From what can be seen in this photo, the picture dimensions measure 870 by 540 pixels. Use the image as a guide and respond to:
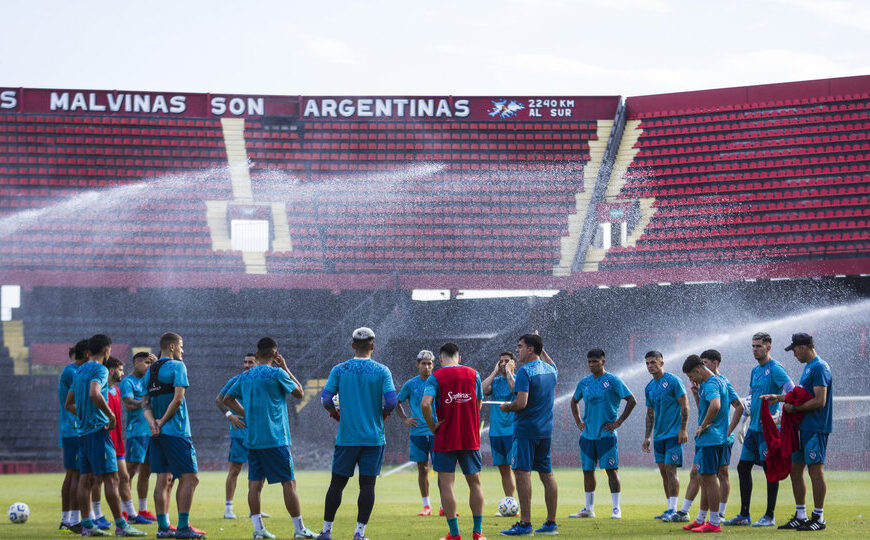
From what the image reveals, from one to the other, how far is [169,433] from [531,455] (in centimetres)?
391

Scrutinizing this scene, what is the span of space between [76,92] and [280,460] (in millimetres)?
27446

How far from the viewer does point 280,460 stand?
1061 cm

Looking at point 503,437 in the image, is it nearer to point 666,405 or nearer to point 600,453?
point 600,453

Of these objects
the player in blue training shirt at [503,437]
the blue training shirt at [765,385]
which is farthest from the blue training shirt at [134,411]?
the blue training shirt at [765,385]

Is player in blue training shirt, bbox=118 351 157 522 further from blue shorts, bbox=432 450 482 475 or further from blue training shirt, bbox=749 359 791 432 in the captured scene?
blue training shirt, bbox=749 359 791 432

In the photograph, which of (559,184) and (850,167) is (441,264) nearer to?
(559,184)

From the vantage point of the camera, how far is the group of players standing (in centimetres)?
1028

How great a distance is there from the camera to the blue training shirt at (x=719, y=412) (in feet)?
39.2

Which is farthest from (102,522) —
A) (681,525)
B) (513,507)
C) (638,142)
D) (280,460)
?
(638,142)

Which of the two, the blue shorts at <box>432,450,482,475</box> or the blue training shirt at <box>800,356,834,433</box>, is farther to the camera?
the blue training shirt at <box>800,356,834,433</box>

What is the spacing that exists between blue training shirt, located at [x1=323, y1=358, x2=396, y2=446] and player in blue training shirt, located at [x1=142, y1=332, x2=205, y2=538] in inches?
73.3

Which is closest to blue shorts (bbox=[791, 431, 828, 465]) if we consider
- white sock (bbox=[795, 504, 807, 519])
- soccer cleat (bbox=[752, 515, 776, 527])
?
white sock (bbox=[795, 504, 807, 519])

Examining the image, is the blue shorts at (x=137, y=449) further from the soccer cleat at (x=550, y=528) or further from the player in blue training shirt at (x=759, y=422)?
the player in blue training shirt at (x=759, y=422)

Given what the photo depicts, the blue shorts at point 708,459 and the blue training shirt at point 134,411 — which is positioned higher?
the blue training shirt at point 134,411
